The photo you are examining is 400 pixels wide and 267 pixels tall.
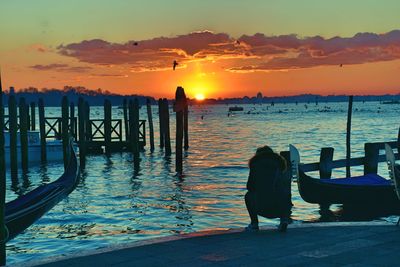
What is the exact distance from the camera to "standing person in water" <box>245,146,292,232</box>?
8477mm

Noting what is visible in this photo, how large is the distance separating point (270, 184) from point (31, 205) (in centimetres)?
553

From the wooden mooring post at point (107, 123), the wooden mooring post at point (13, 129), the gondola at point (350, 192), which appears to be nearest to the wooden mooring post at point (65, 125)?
the wooden mooring post at point (13, 129)

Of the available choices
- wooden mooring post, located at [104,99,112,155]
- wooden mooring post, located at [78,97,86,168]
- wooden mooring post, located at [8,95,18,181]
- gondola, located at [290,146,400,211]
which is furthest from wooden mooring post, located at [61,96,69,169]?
gondola, located at [290,146,400,211]

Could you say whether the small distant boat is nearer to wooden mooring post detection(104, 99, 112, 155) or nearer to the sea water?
the sea water

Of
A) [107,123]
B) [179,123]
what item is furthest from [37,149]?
[179,123]

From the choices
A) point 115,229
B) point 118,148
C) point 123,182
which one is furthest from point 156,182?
point 118,148

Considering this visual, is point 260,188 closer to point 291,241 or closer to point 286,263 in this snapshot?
point 291,241

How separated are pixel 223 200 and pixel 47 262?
12.2 metres

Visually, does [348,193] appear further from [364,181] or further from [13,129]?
[13,129]

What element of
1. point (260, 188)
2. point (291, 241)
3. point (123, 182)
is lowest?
point (123, 182)

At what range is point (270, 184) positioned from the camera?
8555 mm

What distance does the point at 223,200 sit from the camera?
18.9 m

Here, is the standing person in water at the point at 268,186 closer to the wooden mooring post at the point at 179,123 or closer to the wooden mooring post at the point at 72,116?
the wooden mooring post at the point at 179,123

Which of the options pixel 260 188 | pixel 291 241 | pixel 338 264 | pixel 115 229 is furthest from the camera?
pixel 115 229
